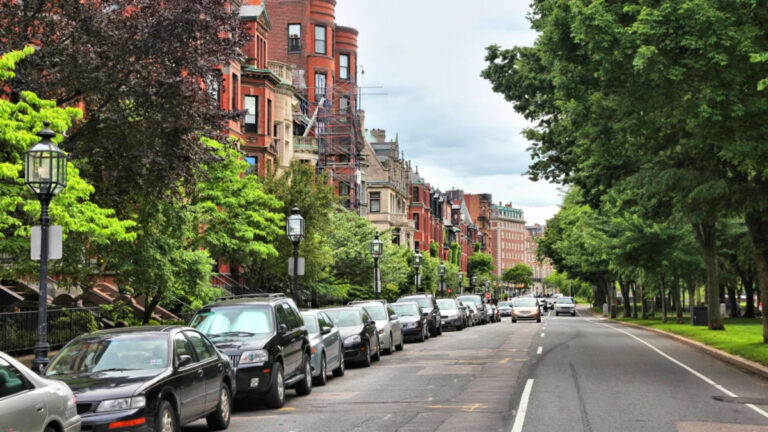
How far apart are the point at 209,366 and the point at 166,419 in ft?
5.68

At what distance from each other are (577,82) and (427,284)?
55.8 meters

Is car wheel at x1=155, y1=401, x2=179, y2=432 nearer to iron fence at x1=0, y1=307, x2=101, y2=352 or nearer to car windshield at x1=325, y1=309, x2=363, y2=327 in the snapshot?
iron fence at x1=0, y1=307, x2=101, y2=352

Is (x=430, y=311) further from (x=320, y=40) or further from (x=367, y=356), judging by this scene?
(x=320, y=40)

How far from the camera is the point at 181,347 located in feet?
38.8

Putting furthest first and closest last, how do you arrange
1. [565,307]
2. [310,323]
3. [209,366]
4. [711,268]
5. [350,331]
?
[565,307]
[711,268]
[350,331]
[310,323]
[209,366]

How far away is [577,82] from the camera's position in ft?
68.0

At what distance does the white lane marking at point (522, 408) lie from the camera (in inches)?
481

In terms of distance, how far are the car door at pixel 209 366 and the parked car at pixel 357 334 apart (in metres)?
9.66

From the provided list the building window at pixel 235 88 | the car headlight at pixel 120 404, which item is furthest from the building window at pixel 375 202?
the car headlight at pixel 120 404

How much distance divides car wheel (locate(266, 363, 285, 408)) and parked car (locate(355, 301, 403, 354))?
37.7 ft

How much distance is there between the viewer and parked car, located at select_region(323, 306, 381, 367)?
74.4 ft

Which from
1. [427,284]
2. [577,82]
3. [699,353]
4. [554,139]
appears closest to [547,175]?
[554,139]

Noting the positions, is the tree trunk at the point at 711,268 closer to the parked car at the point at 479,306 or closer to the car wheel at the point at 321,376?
the parked car at the point at 479,306

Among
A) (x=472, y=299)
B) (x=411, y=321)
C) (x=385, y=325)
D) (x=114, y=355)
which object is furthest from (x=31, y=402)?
(x=472, y=299)
